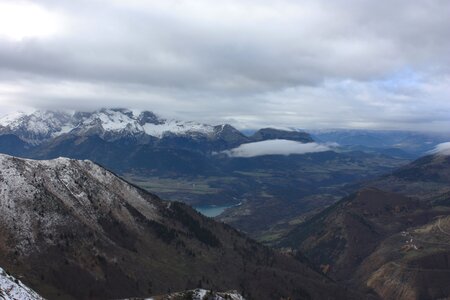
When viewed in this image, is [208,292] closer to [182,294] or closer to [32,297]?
[182,294]

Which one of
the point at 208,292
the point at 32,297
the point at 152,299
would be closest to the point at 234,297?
the point at 208,292

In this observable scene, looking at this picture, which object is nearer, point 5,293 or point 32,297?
point 5,293

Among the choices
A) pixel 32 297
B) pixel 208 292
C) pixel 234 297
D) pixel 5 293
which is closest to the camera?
pixel 5 293

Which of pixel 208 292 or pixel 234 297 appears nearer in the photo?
pixel 208 292

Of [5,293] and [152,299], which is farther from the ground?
[5,293]

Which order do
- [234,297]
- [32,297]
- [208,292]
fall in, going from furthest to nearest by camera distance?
[234,297] → [208,292] → [32,297]

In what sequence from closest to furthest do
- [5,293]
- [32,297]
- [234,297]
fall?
[5,293], [32,297], [234,297]

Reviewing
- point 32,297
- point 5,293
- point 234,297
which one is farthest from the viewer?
point 234,297

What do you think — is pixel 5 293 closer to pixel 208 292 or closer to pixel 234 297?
pixel 208 292

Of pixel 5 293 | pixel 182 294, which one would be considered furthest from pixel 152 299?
pixel 5 293
